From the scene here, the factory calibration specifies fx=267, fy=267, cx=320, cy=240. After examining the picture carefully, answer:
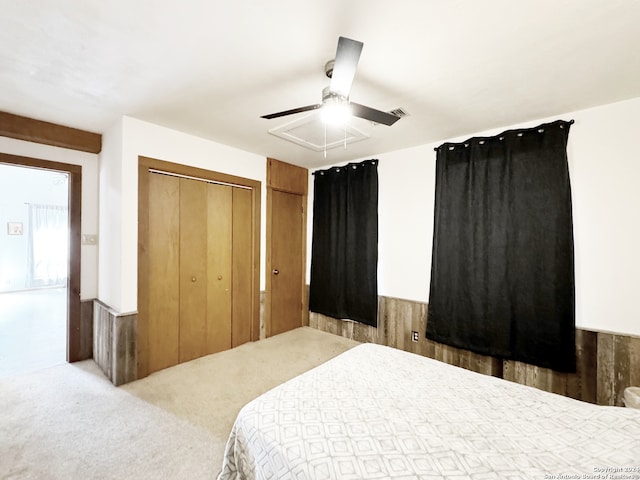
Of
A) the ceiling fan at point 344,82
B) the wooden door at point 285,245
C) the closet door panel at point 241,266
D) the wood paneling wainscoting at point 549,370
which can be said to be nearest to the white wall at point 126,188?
the closet door panel at point 241,266

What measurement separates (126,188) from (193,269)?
1038 millimetres

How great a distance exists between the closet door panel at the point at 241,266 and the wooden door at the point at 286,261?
1.18 ft

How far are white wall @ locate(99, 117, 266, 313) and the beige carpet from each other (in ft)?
2.53

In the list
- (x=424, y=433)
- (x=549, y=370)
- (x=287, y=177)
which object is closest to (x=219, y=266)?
(x=287, y=177)

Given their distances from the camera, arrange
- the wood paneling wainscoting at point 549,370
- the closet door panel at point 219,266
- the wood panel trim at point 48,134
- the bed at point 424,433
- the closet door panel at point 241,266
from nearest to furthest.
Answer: the bed at point 424,433 < the wood paneling wainscoting at point 549,370 < the wood panel trim at point 48,134 < the closet door panel at point 219,266 < the closet door panel at point 241,266

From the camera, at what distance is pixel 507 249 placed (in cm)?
252

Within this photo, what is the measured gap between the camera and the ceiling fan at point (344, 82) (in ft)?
4.08

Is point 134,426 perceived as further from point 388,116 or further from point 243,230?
point 388,116

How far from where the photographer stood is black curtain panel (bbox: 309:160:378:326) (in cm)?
349

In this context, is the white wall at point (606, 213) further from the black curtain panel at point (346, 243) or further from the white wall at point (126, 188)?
the white wall at point (126, 188)

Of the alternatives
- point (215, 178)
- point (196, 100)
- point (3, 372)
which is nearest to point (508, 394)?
point (196, 100)

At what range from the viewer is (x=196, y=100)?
218 centimetres

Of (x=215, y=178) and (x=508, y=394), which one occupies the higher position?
(x=215, y=178)

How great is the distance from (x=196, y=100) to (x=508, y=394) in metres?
2.95
